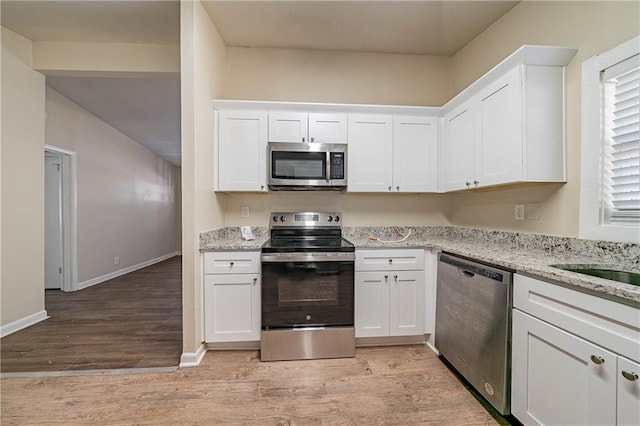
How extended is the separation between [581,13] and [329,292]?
251 cm

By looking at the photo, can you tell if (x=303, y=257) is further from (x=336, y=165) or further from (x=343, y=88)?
(x=343, y=88)

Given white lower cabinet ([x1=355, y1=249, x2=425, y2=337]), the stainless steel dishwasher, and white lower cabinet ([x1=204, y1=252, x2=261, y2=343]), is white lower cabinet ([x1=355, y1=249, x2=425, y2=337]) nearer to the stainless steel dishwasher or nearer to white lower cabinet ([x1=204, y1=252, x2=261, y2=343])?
the stainless steel dishwasher

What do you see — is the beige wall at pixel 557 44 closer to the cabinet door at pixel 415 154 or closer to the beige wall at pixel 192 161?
the cabinet door at pixel 415 154

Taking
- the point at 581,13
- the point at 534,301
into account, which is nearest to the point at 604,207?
the point at 534,301

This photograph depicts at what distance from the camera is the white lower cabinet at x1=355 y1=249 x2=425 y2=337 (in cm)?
226

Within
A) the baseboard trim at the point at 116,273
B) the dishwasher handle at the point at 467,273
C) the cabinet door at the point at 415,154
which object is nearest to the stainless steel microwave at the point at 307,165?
the cabinet door at the point at 415,154

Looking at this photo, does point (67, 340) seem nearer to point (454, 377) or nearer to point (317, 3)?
point (454, 377)

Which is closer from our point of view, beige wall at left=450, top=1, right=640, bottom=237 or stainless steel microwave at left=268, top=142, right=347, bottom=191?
beige wall at left=450, top=1, right=640, bottom=237

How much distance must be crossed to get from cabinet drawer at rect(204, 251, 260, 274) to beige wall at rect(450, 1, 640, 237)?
2.10 metres

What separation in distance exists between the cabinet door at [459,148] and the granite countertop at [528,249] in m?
0.52

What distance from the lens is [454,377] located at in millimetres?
1889

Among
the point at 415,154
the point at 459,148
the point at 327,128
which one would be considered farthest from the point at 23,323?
the point at 459,148

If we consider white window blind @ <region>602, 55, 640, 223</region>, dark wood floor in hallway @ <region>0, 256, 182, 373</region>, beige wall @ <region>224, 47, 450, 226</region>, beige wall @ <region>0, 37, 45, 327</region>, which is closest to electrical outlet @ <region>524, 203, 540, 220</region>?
white window blind @ <region>602, 55, 640, 223</region>

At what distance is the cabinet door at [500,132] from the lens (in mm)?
1729
